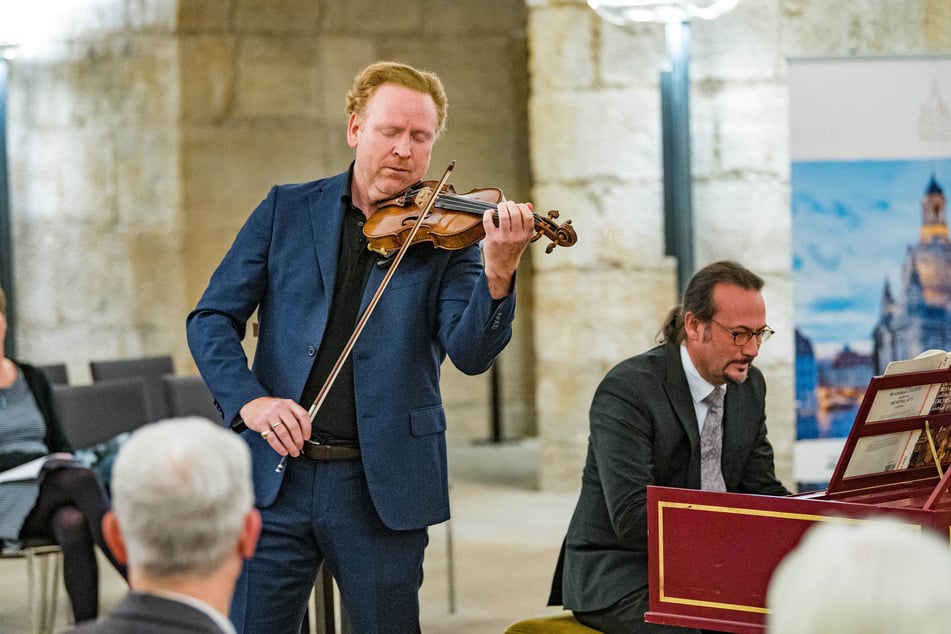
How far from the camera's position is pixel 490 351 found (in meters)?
2.40

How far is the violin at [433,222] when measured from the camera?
249 centimetres

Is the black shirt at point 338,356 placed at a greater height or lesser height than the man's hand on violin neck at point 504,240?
lesser

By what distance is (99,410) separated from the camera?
511 centimetres

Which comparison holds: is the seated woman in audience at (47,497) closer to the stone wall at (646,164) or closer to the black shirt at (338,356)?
the black shirt at (338,356)

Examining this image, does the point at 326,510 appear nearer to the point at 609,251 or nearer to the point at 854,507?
the point at 854,507

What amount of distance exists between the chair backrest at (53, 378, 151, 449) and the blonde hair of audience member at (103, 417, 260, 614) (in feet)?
12.2

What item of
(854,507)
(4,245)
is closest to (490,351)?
(854,507)

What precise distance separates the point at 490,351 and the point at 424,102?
476 mm

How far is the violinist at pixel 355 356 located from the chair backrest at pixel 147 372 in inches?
143

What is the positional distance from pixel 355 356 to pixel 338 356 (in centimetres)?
4

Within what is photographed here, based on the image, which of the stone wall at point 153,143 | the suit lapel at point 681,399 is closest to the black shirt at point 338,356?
the suit lapel at point 681,399

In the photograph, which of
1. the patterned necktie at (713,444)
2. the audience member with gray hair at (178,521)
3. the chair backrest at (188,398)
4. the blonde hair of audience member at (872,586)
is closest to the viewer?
the blonde hair of audience member at (872,586)

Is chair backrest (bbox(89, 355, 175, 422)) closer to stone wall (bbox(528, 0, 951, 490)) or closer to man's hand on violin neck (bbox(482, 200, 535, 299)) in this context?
stone wall (bbox(528, 0, 951, 490))

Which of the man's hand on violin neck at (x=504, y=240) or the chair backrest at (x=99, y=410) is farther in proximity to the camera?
the chair backrest at (x=99, y=410)
